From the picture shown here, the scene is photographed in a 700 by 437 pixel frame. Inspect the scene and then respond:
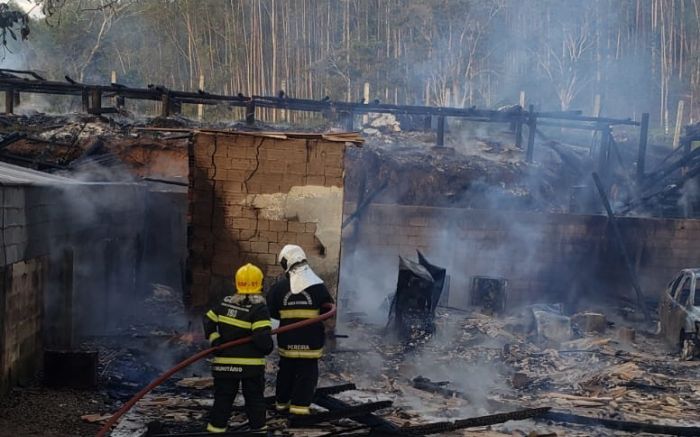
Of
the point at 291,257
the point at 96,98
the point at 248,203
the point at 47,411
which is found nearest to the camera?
the point at 291,257

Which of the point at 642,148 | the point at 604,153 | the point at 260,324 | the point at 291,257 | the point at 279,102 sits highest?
the point at 279,102

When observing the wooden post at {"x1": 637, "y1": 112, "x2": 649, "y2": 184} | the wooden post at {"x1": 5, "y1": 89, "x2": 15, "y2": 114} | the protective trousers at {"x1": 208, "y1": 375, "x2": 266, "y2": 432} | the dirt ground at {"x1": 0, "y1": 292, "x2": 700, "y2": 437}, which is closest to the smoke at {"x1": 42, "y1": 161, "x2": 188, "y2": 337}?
the dirt ground at {"x1": 0, "y1": 292, "x2": 700, "y2": 437}

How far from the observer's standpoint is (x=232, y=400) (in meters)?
6.96

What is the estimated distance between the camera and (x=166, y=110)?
21062 mm

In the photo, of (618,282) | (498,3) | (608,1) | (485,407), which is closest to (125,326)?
(485,407)

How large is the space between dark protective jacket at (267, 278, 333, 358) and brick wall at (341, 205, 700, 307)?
27.9 ft

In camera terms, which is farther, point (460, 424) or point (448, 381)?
point (448, 381)

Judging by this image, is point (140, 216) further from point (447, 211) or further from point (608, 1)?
point (608, 1)

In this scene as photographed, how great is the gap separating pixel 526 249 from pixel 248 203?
27.0 feet

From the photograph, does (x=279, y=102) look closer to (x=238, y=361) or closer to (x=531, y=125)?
(x=531, y=125)

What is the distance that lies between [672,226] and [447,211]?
509cm

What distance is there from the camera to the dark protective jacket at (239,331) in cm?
677

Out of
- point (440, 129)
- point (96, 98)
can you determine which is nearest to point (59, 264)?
point (96, 98)

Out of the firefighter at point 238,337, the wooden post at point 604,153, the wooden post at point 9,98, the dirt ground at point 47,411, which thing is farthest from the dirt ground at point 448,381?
the wooden post at point 9,98
